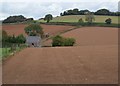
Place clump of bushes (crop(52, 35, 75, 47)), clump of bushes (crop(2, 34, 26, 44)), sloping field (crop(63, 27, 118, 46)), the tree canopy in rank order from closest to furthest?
sloping field (crop(63, 27, 118, 46)) → clump of bushes (crop(52, 35, 75, 47)) → clump of bushes (crop(2, 34, 26, 44)) → the tree canopy

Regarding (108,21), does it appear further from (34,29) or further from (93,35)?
(34,29)

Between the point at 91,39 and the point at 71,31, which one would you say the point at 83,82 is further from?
the point at 71,31

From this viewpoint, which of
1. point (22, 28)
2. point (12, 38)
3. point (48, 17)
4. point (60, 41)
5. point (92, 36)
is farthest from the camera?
point (48, 17)

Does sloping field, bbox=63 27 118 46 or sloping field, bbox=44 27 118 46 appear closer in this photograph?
sloping field, bbox=44 27 118 46

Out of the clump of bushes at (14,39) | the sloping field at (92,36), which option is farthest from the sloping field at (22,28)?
the sloping field at (92,36)

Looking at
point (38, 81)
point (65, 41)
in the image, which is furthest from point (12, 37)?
point (38, 81)

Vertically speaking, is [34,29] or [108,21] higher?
[108,21]

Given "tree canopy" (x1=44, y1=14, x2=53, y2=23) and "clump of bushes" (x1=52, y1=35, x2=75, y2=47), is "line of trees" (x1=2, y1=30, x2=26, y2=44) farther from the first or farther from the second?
"tree canopy" (x1=44, y1=14, x2=53, y2=23)

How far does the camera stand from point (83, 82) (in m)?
13.2

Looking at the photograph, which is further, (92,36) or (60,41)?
(92,36)

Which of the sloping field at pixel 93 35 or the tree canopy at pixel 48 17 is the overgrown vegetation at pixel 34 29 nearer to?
the sloping field at pixel 93 35

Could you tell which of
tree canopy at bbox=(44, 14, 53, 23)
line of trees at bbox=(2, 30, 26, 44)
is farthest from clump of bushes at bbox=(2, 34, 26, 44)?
tree canopy at bbox=(44, 14, 53, 23)

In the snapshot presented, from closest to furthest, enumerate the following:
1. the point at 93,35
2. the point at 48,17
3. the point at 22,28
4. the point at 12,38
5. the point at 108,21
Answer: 1. the point at 12,38
2. the point at 93,35
3. the point at 22,28
4. the point at 108,21
5. the point at 48,17

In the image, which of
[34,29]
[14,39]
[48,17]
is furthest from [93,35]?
[48,17]
